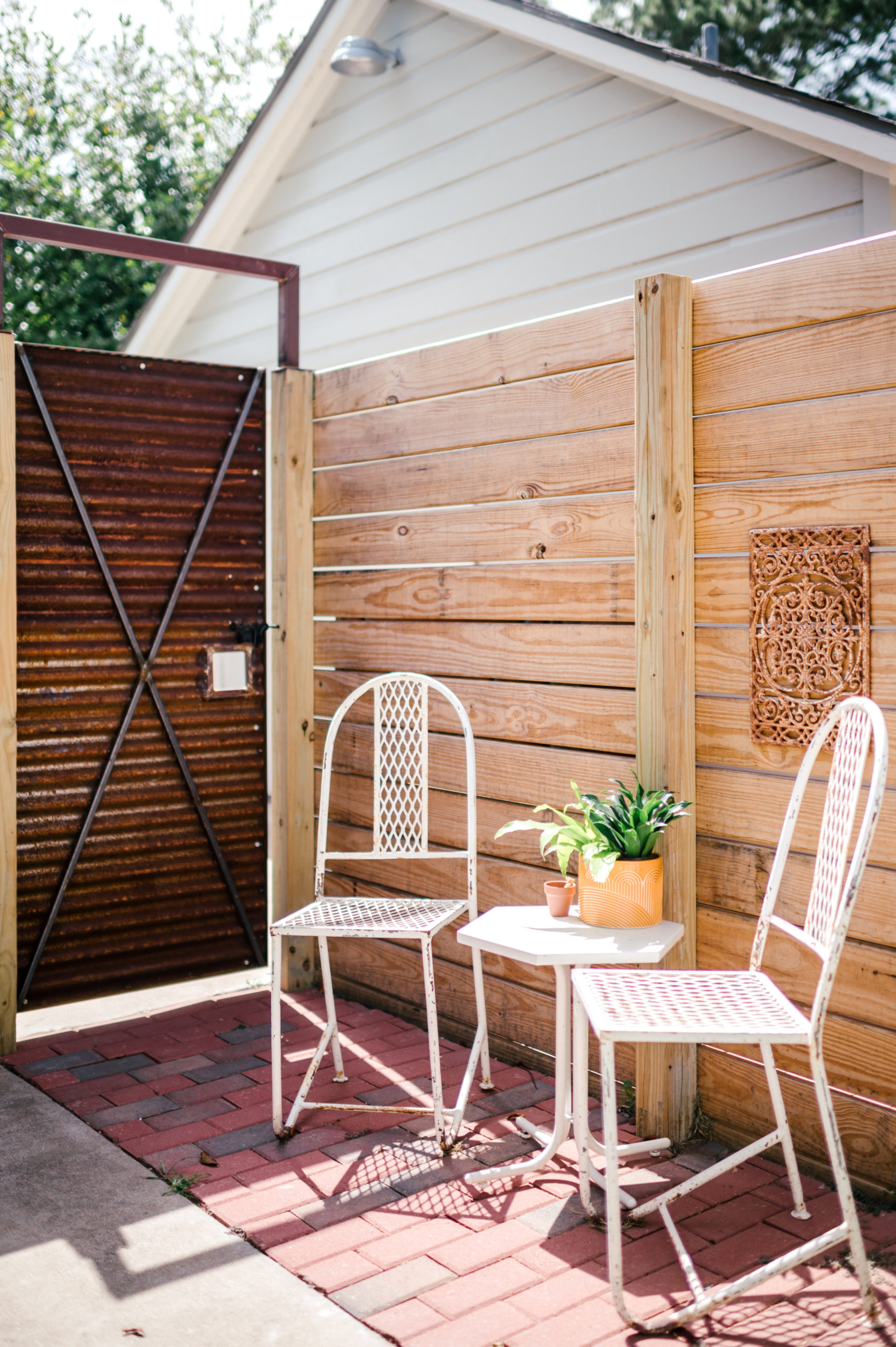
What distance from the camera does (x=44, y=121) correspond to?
15.6 metres

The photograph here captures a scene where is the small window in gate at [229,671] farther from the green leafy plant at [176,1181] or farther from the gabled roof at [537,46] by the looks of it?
the gabled roof at [537,46]

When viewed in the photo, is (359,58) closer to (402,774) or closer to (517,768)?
(402,774)

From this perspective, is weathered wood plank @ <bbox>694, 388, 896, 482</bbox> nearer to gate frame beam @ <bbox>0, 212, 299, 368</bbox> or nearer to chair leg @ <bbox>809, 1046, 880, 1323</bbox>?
chair leg @ <bbox>809, 1046, 880, 1323</bbox>

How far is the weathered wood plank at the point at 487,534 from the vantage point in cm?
320

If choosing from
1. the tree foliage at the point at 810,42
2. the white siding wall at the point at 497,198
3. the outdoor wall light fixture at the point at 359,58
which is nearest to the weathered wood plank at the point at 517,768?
the white siding wall at the point at 497,198

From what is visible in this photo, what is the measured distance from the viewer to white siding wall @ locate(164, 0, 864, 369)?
448 cm

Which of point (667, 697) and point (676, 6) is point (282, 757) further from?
point (676, 6)

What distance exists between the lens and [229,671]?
14.0 feet

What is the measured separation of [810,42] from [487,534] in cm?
1177

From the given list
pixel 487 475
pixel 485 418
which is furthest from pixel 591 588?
pixel 485 418

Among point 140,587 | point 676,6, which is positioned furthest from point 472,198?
point 676,6

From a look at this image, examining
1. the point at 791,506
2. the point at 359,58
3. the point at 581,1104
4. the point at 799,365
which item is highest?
the point at 359,58

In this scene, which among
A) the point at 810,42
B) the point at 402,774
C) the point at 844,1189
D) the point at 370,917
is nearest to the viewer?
the point at 844,1189

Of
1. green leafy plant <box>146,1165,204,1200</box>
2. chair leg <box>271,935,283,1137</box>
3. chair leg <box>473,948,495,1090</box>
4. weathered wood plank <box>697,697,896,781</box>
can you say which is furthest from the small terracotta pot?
green leafy plant <box>146,1165,204,1200</box>
